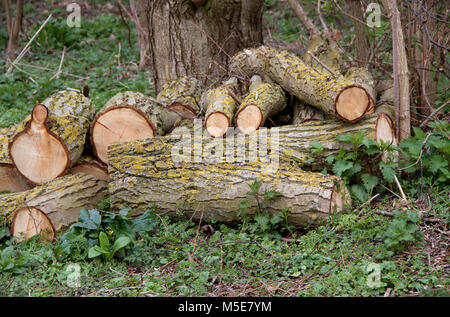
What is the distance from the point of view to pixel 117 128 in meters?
5.35

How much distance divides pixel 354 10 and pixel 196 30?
6.76 feet

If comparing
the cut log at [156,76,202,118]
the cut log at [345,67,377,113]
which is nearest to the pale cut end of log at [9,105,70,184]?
the cut log at [156,76,202,118]

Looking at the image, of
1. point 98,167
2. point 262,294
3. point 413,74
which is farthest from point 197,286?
point 413,74

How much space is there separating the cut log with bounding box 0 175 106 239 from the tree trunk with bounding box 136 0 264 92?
240 centimetres

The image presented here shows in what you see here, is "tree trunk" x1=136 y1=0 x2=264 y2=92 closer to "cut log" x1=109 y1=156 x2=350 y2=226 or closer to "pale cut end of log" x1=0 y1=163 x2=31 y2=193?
"cut log" x1=109 y1=156 x2=350 y2=226

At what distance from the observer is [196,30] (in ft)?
22.3

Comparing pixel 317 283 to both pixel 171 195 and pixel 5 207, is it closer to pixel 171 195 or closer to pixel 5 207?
pixel 171 195

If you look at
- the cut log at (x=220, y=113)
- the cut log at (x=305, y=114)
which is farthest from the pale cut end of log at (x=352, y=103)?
the cut log at (x=220, y=113)

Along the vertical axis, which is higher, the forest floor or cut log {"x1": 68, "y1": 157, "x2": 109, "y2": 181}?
cut log {"x1": 68, "y1": 157, "x2": 109, "y2": 181}

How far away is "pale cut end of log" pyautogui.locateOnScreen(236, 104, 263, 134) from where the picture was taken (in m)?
5.29

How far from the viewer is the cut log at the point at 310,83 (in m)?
4.88

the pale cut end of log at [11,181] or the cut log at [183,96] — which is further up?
the cut log at [183,96]

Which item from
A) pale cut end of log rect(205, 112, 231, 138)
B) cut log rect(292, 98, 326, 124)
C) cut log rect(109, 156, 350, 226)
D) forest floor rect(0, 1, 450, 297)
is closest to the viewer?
forest floor rect(0, 1, 450, 297)

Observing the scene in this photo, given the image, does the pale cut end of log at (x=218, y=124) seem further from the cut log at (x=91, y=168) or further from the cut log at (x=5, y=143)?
the cut log at (x=5, y=143)
